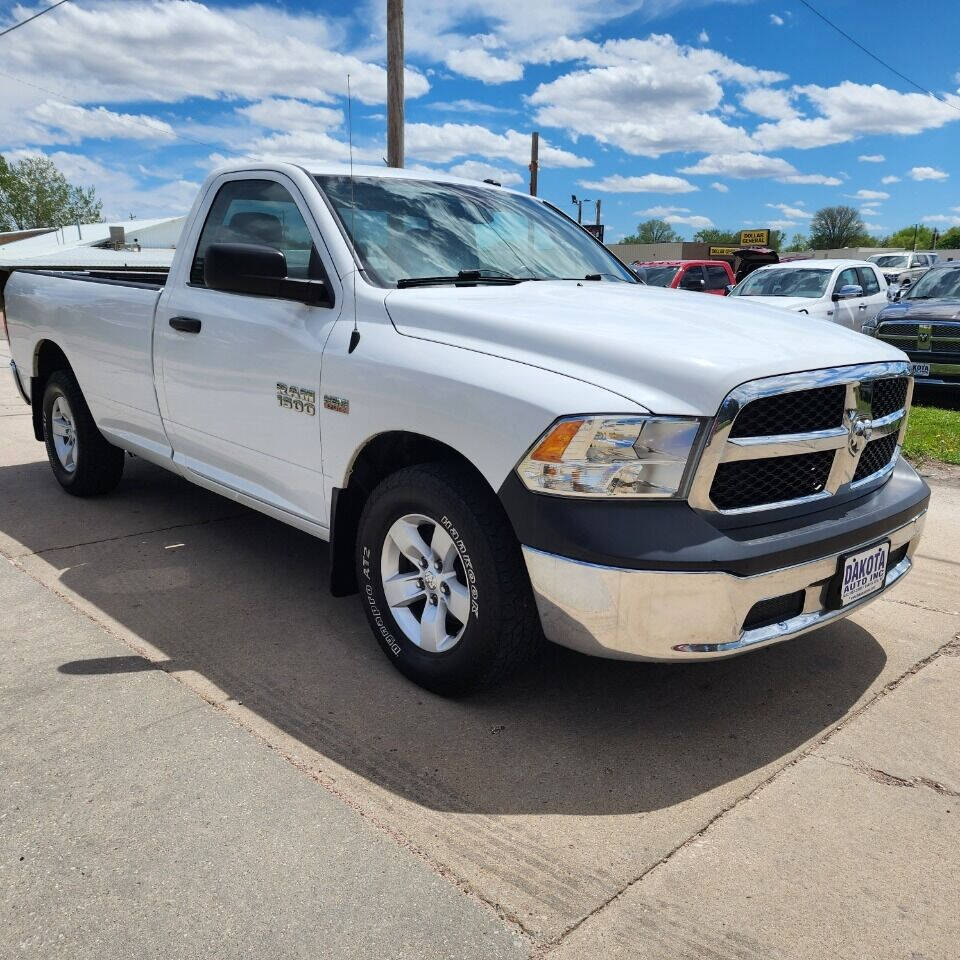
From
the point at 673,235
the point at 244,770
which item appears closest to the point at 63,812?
the point at 244,770

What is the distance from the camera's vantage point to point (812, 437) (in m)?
2.91

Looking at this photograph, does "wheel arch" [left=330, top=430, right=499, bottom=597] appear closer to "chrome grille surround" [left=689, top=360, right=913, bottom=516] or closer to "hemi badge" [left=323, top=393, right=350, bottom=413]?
"hemi badge" [left=323, top=393, right=350, bottom=413]

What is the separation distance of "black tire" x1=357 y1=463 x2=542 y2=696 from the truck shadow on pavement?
16 cm

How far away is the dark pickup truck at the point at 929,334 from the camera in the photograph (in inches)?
407

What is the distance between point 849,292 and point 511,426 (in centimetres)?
1192

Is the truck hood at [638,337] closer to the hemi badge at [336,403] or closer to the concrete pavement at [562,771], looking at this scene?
the hemi badge at [336,403]

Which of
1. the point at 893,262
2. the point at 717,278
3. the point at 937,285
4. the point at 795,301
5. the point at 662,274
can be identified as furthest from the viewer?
the point at 893,262

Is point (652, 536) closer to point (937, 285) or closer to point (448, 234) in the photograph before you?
point (448, 234)

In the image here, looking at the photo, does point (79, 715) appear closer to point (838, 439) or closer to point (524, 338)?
point (524, 338)

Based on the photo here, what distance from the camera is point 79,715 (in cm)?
322

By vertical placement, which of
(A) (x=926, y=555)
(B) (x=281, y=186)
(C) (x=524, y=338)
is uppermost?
(B) (x=281, y=186)

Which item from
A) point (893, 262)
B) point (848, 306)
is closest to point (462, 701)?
point (848, 306)

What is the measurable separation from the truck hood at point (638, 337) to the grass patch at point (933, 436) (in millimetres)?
4529

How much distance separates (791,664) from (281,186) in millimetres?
2919
